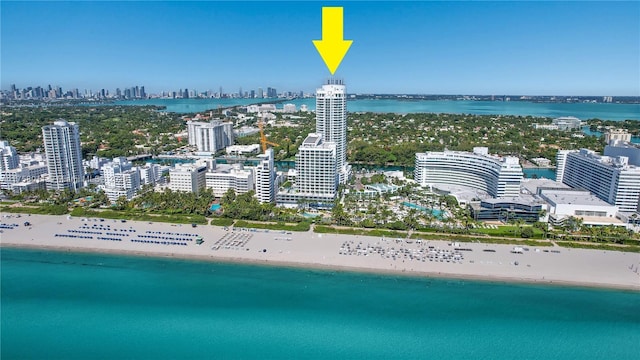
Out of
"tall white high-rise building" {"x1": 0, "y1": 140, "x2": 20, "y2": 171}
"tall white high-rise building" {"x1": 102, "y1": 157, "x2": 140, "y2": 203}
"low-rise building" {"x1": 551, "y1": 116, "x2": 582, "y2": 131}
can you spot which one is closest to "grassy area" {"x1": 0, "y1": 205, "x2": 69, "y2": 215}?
"tall white high-rise building" {"x1": 102, "y1": 157, "x2": 140, "y2": 203}

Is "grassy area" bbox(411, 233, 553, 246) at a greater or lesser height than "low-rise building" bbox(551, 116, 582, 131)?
lesser

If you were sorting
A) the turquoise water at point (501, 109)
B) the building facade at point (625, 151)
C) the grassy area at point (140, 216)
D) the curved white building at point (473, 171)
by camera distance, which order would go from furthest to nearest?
the turquoise water at point (501, 109)
the building facade at point (625, 151)
the curved white building at point (473, 171)
the grassy area at point (140, 216)

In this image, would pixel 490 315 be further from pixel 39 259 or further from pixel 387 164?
pixel 387 164

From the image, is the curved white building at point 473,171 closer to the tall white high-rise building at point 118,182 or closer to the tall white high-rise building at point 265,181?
the tall white high-rise building at point 265,181

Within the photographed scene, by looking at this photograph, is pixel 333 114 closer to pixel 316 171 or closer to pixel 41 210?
pixel 316 171

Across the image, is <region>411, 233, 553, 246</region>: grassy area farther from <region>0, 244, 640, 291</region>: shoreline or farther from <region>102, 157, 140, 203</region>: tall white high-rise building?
<region>102, 157, 140, 203</region>: tall white high-rise building

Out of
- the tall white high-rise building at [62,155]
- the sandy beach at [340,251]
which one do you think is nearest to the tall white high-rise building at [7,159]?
the tall white high-rise building at [62,155]
